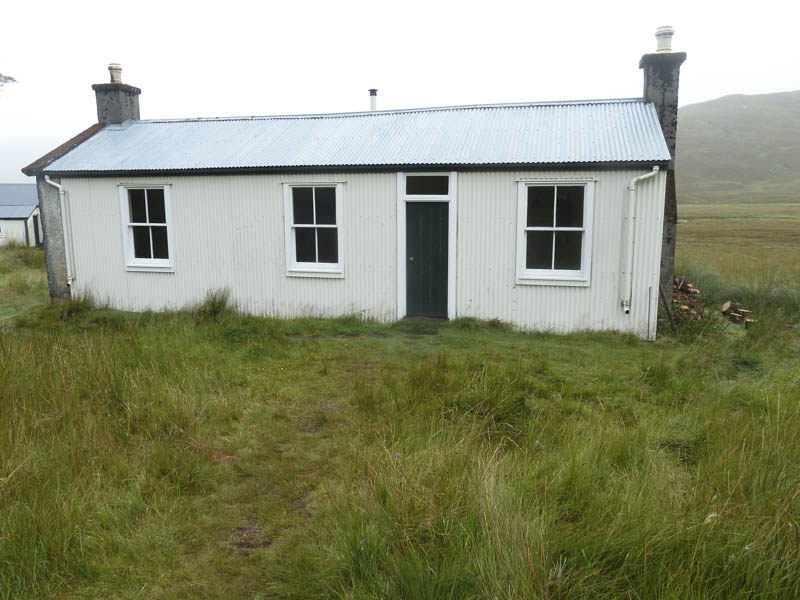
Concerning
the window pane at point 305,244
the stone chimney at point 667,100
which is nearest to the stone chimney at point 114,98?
the window pane at point 305,244

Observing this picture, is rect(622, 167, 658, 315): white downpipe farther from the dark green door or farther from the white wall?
the dark green door

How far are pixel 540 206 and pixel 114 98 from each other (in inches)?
430

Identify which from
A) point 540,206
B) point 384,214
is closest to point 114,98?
point 384,214

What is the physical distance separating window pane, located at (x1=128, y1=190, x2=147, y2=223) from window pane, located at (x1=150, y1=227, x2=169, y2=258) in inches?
14.2

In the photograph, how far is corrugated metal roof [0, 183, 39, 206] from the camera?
105 feet

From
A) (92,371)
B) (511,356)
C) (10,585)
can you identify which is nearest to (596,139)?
(511,356)

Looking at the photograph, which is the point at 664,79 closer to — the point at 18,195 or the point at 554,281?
the point at 554,281

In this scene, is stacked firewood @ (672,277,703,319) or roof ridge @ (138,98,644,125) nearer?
stacked firewood @ (672,277,703,319)

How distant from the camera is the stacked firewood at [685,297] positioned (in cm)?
999

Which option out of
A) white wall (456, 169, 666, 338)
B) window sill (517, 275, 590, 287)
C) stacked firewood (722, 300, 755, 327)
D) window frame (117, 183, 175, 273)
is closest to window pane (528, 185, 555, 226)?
white wall (456, 169, 666, 338)

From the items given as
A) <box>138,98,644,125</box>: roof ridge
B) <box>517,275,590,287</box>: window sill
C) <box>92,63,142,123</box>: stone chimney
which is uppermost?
<box>92,63,142,123</box>: stone chimney

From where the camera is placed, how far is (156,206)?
1163cm

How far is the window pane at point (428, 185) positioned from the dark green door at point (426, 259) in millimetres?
211

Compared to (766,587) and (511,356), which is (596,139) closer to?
(511,356)
